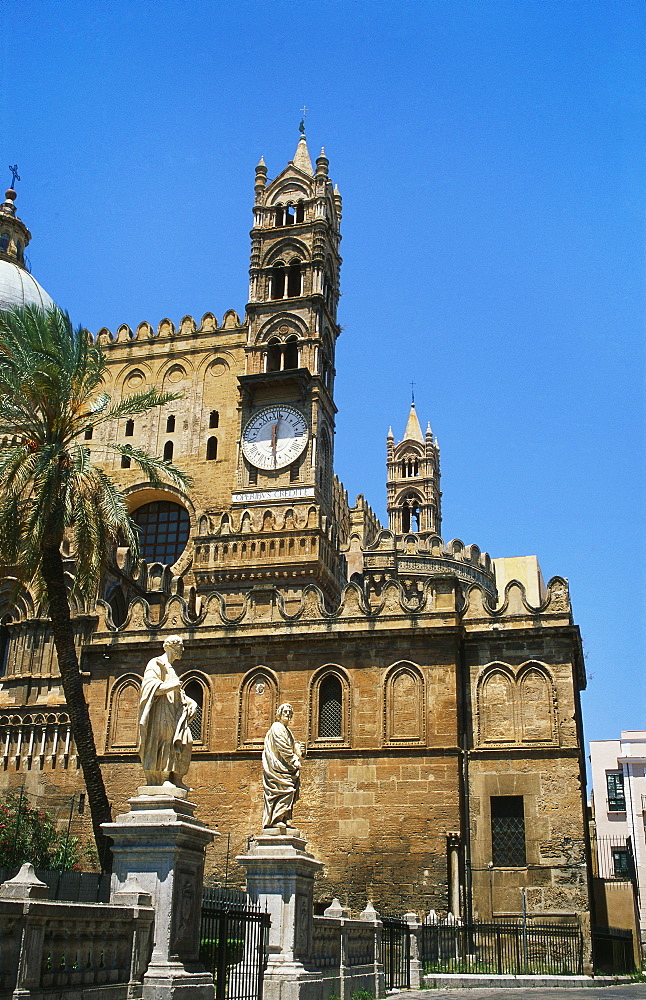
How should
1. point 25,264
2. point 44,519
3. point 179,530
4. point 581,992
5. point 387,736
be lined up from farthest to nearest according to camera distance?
point 25,264
point 179,530
point 387,736
point 44,519
point 581,992

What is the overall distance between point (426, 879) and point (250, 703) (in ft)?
21.7

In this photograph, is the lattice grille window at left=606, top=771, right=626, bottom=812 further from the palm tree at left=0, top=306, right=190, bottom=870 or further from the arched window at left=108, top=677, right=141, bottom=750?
the palm tree at left=0, top=306, right=190, bottom=870

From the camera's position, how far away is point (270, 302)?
1623 inches

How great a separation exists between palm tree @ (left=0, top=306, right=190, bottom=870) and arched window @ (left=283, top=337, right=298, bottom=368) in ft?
60.6

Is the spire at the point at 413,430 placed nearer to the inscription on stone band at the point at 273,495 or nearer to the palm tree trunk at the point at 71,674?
the inscription on stone band at the point at 273,495

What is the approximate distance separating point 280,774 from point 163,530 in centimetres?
2680

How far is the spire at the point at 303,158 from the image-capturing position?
4458 centimetres

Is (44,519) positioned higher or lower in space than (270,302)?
lower

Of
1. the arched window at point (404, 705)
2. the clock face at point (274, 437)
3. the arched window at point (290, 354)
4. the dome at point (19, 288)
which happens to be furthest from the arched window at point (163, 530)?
the arched window at point (404, 705)

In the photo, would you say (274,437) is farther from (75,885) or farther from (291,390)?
(75,885)

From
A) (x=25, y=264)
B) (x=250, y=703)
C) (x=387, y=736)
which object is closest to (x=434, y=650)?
(x=387, y=736)

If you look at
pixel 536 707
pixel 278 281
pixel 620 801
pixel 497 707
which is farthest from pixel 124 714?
pixel 620 801

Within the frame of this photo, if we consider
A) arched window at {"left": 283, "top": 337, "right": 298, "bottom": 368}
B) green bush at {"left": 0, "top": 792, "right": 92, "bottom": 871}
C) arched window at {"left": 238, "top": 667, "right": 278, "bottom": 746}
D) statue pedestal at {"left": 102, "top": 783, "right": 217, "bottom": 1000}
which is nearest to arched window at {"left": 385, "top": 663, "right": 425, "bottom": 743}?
arched window at {"left": 238, "top": 667, "right": 278, "bottom": 746}

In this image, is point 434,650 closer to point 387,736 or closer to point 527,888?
point 387,736
